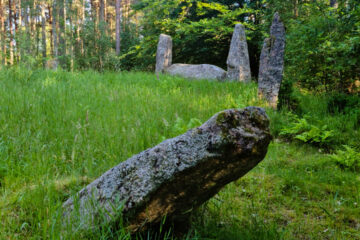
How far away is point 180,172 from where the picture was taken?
4.54 ft

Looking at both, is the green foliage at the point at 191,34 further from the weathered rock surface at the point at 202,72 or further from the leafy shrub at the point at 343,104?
the leafy shrub at the point at 343,104

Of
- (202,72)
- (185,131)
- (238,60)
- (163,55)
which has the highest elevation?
(163,55)

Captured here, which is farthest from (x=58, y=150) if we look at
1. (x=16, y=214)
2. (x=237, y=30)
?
(x=237, y=30)

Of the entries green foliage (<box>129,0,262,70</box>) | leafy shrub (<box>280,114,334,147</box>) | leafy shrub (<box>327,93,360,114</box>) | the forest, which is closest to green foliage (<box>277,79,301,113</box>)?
the forest

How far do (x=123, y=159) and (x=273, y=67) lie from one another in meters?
5.00

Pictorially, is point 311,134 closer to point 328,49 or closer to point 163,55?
point 328,49

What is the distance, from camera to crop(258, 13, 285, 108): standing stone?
6422 mm

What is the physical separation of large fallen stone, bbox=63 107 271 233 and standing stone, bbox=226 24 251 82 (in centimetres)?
858

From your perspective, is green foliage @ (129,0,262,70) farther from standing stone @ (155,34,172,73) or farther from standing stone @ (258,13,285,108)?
standing stone @ (258,13,285,108)

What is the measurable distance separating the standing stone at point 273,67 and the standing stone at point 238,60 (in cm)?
306

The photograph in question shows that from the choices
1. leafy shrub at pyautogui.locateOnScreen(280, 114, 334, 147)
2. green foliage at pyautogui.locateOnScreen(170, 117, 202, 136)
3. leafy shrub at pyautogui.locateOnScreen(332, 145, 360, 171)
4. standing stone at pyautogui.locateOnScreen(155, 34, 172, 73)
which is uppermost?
standing stone at pyautogui.locateOnScreen(155, 34, 172, 73)

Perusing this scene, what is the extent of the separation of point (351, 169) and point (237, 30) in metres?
7.88

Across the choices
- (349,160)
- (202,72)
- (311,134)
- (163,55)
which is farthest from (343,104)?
(163,55)

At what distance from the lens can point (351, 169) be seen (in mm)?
3609
